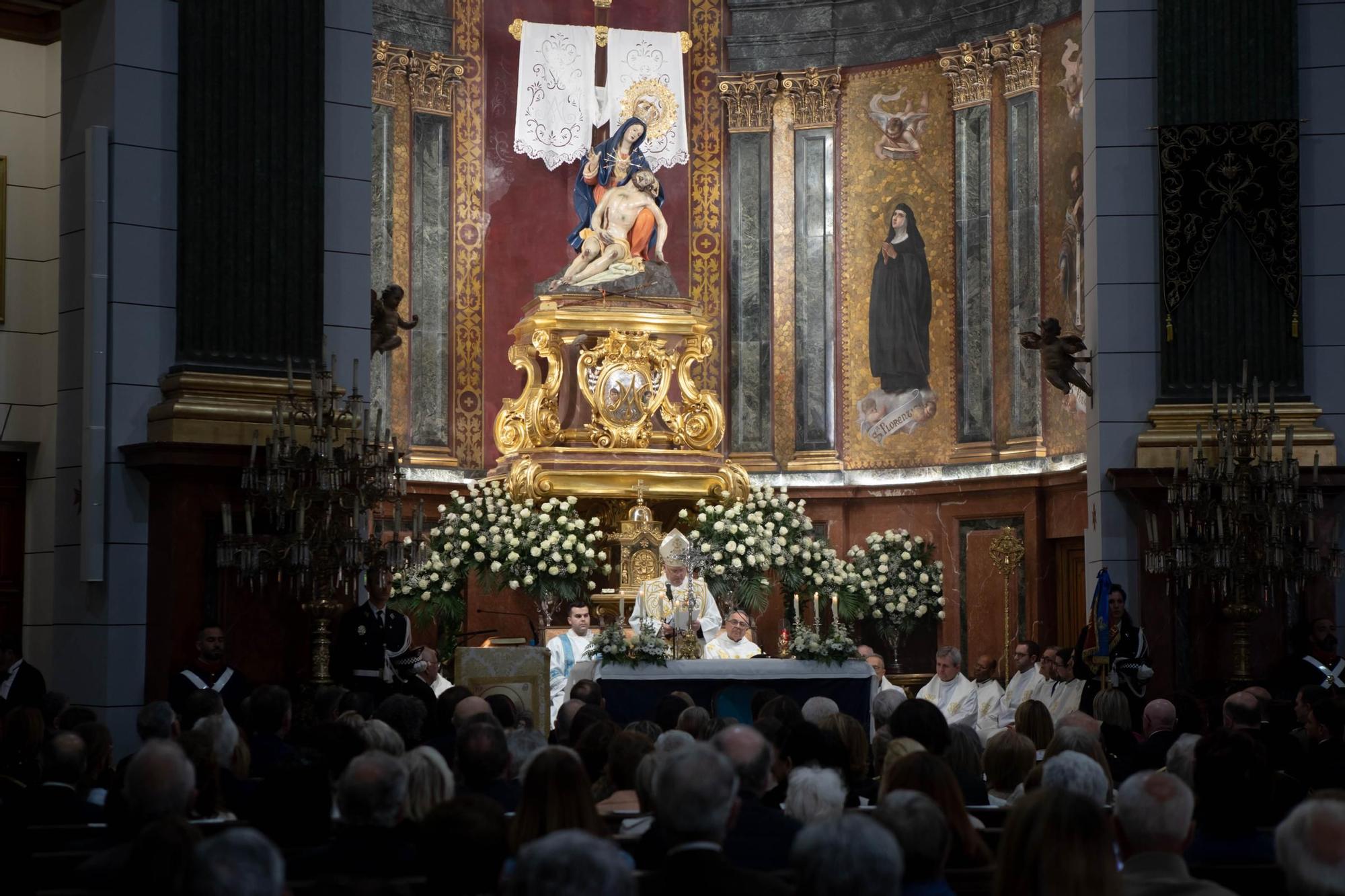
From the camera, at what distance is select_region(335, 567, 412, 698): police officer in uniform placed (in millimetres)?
9844

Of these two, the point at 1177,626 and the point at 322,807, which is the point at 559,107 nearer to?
the point at 1177,626

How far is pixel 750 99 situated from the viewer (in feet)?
56.5

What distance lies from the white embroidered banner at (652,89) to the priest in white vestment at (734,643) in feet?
17.9

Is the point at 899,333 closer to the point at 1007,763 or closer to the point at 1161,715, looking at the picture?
the point at 1161,715

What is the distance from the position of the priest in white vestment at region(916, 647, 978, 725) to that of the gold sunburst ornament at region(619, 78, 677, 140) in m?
6.34

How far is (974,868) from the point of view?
4.87m

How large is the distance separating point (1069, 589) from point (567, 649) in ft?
15.1

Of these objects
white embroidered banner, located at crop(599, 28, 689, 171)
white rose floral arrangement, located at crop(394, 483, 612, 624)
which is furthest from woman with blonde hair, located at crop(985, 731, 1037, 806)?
white embroidered banner, located at crop(599, 28, 689, 171)

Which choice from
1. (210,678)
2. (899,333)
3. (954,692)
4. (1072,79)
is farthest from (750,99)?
(210,678)

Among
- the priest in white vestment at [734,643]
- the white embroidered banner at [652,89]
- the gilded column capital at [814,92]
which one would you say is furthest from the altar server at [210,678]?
the gilded column capital at [814,92]

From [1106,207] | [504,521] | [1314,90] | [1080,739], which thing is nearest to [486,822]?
[1080,739]

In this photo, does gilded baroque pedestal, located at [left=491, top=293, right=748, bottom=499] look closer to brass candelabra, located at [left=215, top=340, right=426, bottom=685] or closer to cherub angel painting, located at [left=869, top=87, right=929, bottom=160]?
cherub angel painting, located at [left=869, top=87, right=929, bottom=160]

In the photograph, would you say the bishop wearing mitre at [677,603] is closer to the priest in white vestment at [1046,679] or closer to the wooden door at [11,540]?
the priest in white vestment at [1046,679]

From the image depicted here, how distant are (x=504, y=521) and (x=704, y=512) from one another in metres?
1.77
